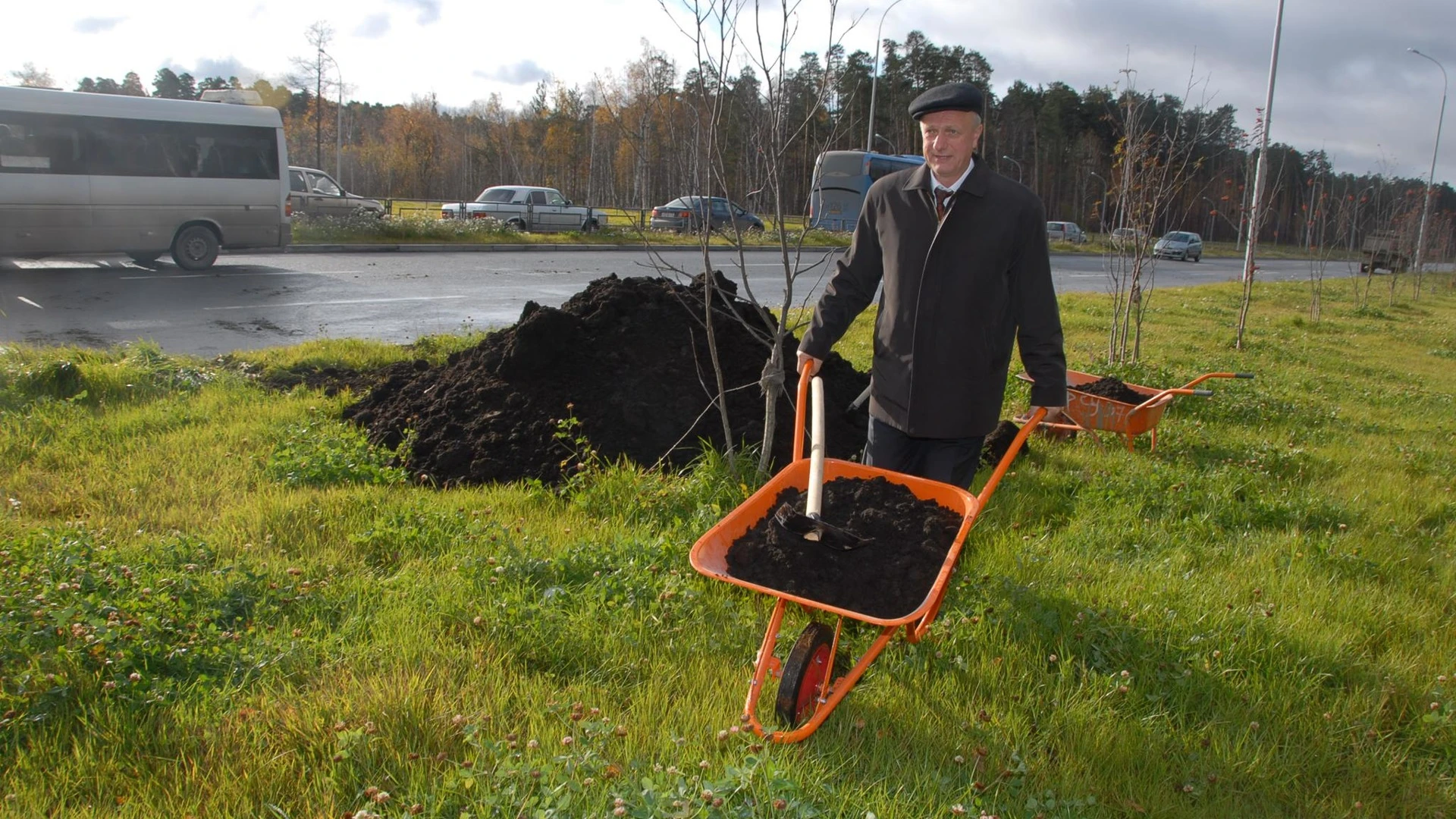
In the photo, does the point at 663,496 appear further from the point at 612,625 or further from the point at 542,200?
the point at 542,200

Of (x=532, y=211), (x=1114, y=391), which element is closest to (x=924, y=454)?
(x=1114, y=391)

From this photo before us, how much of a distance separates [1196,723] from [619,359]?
141 inches

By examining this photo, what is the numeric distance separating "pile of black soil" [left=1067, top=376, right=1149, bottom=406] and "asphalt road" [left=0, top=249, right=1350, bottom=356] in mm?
1996

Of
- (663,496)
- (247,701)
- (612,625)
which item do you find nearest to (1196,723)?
(612,625)

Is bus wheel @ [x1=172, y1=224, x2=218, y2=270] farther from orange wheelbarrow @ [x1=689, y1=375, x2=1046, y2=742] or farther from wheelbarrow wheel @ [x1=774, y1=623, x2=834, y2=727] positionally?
wheelbarrow wheel @ [x1=774, y1=623, x2=834, y2=727]

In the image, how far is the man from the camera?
10.3ft

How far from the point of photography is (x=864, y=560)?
2820 mm

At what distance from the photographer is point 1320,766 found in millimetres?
2818

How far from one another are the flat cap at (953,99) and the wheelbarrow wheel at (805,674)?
5.55ft

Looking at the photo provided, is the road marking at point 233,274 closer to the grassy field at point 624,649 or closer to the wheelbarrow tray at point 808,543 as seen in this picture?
the grassy field at point 624,649

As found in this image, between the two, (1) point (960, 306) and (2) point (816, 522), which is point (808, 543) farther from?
(1) point (960, 306)

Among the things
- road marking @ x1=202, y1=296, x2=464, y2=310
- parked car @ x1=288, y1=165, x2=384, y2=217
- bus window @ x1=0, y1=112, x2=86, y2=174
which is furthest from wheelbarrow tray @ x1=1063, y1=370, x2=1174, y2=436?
parked car @ x1=288, y1=165, x2=384, y2=217

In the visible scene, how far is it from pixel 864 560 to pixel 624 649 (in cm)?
89

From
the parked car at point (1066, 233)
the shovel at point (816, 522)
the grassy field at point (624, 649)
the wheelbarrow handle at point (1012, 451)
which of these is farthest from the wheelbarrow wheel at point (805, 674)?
the parked car at point (1066, 233)
